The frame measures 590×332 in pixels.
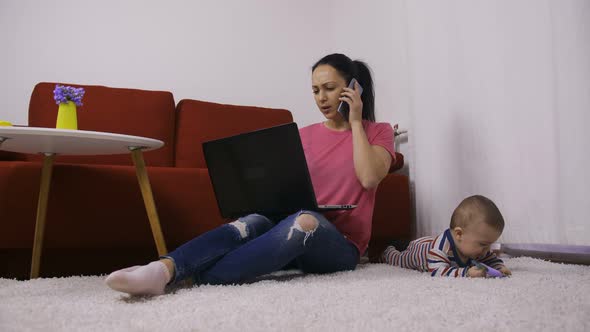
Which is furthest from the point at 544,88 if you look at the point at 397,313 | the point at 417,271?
the point at 397,313

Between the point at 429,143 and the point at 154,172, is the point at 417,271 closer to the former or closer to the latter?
the point at 429,143

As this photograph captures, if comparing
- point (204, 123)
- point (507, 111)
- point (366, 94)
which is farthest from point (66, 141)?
point (507, 111)

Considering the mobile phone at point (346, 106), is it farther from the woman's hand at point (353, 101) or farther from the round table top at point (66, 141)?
the round table top at point (66, 141)

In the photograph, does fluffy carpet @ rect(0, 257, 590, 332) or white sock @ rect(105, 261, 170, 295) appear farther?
white sock @ rect(105, 261, 170, 295)

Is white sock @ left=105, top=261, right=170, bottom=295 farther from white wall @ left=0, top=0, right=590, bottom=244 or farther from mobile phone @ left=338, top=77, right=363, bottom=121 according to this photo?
white wall @ left=0, top=0, right=590, bottom=244

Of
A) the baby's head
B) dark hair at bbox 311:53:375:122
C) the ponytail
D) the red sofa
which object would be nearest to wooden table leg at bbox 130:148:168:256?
the red sofa

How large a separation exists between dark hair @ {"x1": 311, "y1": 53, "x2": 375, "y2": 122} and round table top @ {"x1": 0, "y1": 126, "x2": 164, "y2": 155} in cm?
61

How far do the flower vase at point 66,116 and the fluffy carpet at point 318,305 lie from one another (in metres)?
0.47

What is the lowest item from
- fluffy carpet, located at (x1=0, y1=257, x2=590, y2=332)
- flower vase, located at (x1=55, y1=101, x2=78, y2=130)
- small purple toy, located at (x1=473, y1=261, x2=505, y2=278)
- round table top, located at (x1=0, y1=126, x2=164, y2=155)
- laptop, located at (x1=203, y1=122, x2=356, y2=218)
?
small purple toy, located at (x1=473, y1=261, x2=505, y2=278)

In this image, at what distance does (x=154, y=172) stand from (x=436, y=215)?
1.12 meters

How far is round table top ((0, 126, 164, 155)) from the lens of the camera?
1083 mm

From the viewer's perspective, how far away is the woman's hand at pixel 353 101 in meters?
1.36

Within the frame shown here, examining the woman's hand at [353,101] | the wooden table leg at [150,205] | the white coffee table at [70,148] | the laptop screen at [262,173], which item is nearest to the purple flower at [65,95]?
the white coffee table at [70,148]

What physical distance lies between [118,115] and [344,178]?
4.11ft
